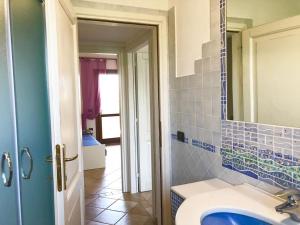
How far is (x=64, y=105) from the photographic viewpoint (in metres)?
1.38

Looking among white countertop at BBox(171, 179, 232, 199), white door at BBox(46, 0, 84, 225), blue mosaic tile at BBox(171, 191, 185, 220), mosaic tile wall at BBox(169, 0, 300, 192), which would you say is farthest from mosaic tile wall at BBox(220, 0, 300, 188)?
white door at BBox(46, 0, 84, 225)

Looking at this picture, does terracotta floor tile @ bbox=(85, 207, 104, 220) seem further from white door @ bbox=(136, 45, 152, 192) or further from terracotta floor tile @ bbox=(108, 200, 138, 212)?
white door @ bbox=(136, 45, 152, 192)

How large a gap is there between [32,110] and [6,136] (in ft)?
1.16

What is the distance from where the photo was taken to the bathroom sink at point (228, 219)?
981 millimetres

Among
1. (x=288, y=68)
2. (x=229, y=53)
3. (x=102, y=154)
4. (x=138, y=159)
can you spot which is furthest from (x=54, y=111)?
(x=102, y=154)

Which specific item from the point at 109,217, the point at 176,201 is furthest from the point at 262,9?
the point at 109,217

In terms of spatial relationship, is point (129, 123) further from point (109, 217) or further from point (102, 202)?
point (109, 217)

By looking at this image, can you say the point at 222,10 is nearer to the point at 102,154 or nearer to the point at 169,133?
the point at 169,133

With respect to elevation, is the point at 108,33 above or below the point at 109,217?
above

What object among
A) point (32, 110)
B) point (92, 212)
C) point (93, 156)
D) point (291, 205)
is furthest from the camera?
point (93, 156)

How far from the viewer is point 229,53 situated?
138 cm

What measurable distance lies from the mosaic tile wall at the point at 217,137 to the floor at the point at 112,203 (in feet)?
3.15

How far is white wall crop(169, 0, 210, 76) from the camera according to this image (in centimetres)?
158

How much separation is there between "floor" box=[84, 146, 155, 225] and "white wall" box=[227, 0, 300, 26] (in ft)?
7.02
